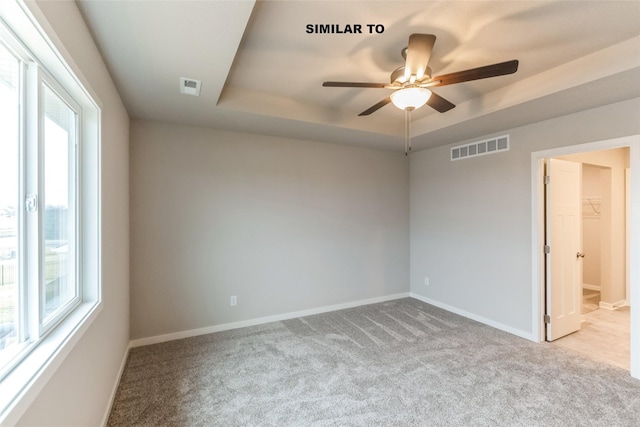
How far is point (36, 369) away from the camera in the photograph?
107 cm

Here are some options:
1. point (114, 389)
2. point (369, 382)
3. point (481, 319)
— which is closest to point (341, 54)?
point (369, 382)

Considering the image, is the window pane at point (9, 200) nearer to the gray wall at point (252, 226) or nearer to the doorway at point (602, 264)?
the gray wall at point (252, 226)

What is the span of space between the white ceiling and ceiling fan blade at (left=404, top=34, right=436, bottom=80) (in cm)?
14

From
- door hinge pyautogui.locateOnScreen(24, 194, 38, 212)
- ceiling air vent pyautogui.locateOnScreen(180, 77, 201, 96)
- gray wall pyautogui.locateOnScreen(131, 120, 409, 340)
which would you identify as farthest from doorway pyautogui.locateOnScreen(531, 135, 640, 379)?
door hinge pyautogui.locateOnScreen(24, 194, 38, 212)

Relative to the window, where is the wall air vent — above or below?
above

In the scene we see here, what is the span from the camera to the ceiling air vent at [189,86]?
2.30 metres

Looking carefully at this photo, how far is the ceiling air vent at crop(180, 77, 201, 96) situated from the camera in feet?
7.55

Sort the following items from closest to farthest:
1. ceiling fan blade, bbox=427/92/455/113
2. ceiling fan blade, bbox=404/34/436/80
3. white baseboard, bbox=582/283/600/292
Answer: ceiling fan blade, bbox=404/34/436/80 < ceiling fan blade, bbox=427/92/455/113 < white baseboard, bbox=582/283/600/292

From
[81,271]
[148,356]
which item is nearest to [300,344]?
[148,356]

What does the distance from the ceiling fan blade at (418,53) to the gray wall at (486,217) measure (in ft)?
6.61

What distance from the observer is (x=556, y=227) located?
3289mm

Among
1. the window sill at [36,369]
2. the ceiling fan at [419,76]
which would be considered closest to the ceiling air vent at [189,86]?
the ceiling fan at [419,76]

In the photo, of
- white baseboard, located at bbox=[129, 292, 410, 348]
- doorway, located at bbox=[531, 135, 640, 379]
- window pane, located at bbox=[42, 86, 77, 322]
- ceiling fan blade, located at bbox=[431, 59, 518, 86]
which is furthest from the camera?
white baseboard, located at bbox=[129, 292, 410, 348]

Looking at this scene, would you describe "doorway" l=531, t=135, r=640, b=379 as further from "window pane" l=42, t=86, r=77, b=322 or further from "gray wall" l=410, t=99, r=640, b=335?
"window pane" l=42, t=86, r=77, b=322
